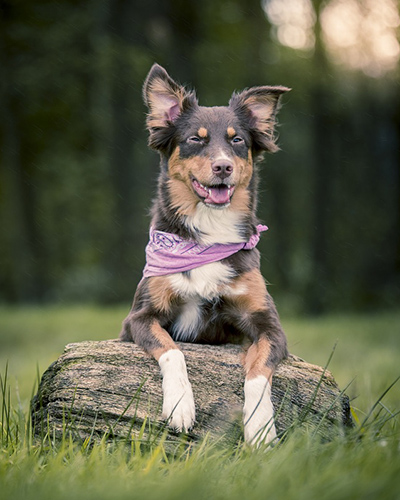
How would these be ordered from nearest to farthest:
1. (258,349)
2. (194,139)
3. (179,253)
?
(258,349), (179,253), (194,139)

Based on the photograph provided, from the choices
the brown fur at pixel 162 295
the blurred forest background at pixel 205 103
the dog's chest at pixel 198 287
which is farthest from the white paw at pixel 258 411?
the blurred forest background at pixel 205 103

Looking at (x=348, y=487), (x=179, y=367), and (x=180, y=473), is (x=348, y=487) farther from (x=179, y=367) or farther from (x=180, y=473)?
(x=179, y=367)

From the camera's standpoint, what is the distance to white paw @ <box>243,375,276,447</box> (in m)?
3.92

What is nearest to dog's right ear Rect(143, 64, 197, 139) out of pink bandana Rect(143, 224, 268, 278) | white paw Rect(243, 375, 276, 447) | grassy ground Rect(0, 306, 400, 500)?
pink bandana Rect(143, 224, 268, 278)

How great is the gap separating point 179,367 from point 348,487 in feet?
5.15

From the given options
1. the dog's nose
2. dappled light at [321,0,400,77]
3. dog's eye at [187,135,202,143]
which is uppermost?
dappled light at [321,0,400,77]

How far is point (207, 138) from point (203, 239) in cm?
83

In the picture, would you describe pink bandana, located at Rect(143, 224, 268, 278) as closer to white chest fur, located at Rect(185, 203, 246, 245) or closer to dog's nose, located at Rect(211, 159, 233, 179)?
white chest fur, located at Rect(185, 203, 246, 245)

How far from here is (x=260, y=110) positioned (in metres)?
5.55

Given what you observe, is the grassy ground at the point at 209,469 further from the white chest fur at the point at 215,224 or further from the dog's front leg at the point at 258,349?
the white chest fur at the point at 215,224

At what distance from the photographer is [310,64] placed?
20156 mm

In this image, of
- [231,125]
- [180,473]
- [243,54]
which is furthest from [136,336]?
[243,54]

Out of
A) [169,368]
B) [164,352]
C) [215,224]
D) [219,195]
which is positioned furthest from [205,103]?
[169,368]

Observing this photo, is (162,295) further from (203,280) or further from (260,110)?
(260,110)
